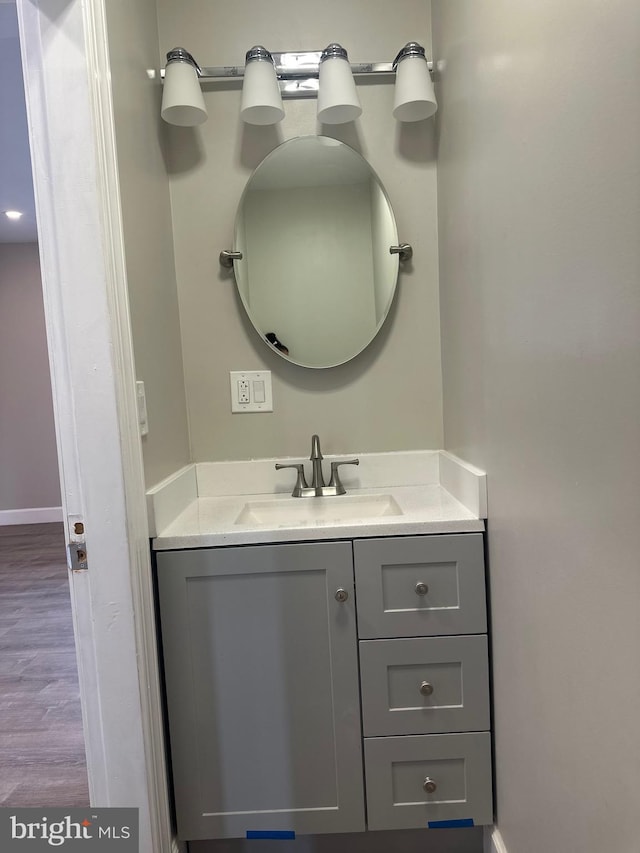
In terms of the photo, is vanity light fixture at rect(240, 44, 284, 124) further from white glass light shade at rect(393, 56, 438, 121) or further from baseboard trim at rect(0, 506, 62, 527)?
baseboard trim at rect(0, 506, 62, 527)

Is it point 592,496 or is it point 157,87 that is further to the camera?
point 157,87

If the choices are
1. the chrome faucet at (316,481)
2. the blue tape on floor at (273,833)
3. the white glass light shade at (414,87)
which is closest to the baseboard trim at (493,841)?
the blue tape on floor at (273,833)

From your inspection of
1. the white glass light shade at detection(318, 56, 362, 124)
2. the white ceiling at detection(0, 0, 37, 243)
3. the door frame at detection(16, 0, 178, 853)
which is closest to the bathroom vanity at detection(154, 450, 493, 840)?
the door frame at detection(16, 0, 178, 853)

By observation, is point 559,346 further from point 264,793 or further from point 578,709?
point 264,793

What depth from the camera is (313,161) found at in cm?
155

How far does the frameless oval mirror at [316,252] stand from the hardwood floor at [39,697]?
4.98 feet

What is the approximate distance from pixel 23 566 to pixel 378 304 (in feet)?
11.1

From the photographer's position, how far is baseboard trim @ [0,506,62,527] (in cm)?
480

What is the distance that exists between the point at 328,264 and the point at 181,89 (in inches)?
23.7

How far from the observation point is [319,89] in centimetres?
142

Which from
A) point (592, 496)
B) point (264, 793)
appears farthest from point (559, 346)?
point (264, 793)

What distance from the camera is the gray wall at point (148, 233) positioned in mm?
1151

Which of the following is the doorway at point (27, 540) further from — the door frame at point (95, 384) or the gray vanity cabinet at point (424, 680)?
the gray vanity cabinet at point (424, 680)

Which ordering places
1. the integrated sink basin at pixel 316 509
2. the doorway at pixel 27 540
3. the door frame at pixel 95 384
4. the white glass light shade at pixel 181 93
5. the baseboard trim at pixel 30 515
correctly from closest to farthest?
the door frame at pixel 95 384 < the white glass light shade at pixel 181 93 < the integrated sink basin at pixel 316 509 < the doorway at pixel 27 540 < the baseboard trim at pixel 30 515
